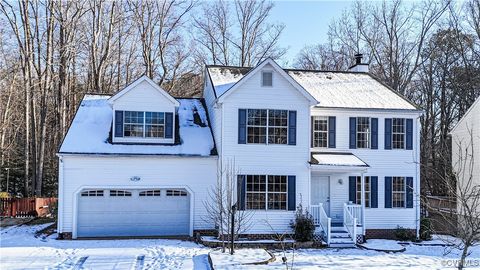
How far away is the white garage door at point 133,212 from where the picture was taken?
18.5 m

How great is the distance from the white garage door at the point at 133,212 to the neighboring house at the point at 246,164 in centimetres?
4

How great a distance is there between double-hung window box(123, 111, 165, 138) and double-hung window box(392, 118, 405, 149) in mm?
9705

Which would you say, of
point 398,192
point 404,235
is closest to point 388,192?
point 398,192

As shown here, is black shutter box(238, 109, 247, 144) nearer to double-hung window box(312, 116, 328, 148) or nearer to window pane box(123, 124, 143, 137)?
double-hung window box(312, 116, 328, 148)

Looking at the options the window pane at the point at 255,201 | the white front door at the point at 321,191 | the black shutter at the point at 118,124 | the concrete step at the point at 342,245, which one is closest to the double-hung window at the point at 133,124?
the black shutter at the point at 118,124

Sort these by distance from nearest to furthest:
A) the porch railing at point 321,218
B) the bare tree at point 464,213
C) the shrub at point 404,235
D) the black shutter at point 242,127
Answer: the bare tree at point 464,213 < the porch railing at point 321,218 < the black shutter at point 242,127 < the shrub at point 404,235

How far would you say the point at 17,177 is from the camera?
3675 centimetres

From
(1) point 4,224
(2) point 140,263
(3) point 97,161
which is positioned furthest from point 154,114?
(1) point 4,224

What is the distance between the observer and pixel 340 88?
2162cm

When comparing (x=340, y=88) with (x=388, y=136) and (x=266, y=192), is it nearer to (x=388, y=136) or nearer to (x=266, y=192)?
(x=388, y=136)

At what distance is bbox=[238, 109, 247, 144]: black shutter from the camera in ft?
60.6

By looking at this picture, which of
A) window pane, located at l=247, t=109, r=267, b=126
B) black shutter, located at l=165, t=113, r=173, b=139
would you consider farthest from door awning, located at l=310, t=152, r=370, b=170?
black shutter, located at l=165, t=113, r=173, b=139

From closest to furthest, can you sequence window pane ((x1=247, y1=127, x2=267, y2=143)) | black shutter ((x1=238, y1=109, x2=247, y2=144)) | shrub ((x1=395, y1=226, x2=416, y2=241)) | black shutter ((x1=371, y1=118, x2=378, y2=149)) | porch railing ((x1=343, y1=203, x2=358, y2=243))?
1. porch railing ((x1=343, y1=203, x2=358, y2=243))
2. black shutter ((x1=238, y1=109, x2=247, y2=144))
3. window pane ((x1=247, y1=127, x2=267, y2=143))
4. shrub ((x1=395, y1=226, x2=416, y2=241))
5. black shutter ((x1=371, y1=118, x2=378, y2=149))

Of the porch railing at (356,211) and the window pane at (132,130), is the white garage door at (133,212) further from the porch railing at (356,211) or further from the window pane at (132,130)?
the porch railing at (356,211)
